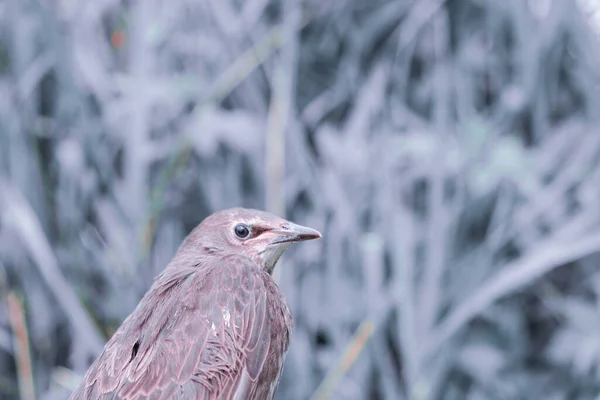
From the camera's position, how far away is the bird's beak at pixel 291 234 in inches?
105

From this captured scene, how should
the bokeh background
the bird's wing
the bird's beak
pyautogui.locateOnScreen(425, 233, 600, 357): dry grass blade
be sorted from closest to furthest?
the bird's wing → the bird's beak → pyautogui.locateOnScreen(425, 233, 600, 357): dry grass blade → the bokeh background

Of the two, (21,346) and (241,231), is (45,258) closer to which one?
(21,346)

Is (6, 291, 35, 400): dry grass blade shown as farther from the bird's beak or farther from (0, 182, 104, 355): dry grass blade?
the bird's beak

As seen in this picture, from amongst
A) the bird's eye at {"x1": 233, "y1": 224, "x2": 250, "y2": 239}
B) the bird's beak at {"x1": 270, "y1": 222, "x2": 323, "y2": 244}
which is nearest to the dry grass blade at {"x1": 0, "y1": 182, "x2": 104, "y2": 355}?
the bird's eye at {"x1": 233, "y1": 224, "x2": 250, "y2": 239}

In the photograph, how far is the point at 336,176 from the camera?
11.7ft

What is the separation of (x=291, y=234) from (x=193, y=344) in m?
0.51

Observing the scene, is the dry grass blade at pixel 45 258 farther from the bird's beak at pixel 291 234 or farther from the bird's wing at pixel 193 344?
the bird's beak at pixel 291 234

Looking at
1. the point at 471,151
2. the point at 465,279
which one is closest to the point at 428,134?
the point at 471,151

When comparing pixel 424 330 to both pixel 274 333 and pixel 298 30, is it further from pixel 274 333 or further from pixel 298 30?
pixel 298 30

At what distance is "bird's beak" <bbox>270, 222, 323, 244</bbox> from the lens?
8.72 feet

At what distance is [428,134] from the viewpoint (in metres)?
3.62

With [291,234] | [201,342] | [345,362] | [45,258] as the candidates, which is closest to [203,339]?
[201,342]

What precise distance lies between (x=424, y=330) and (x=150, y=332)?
128 centimetres

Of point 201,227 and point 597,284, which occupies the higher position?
point 201,227
